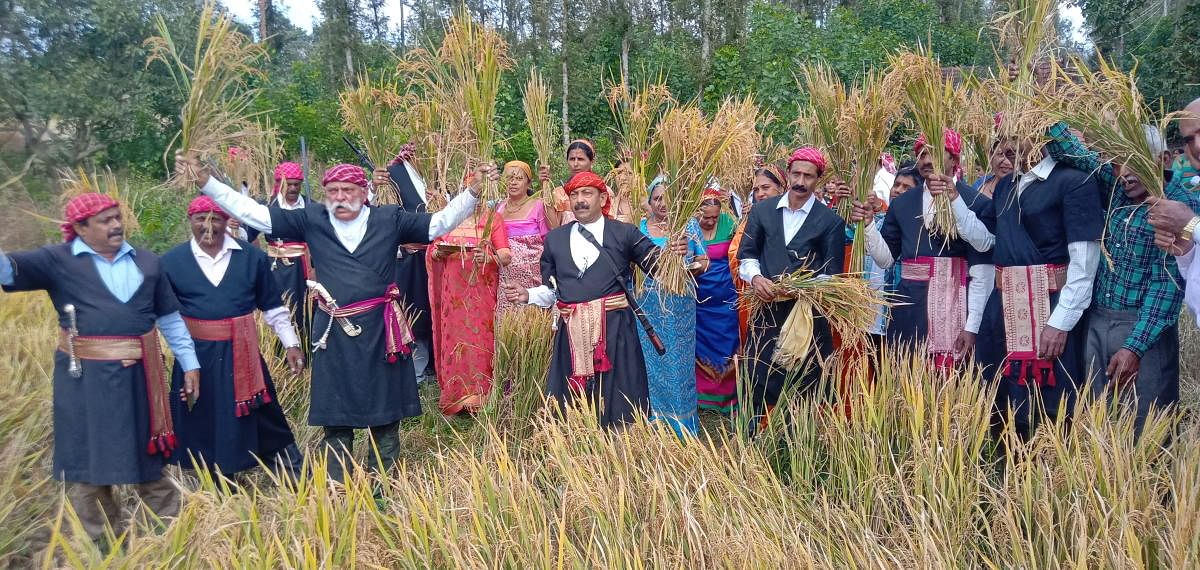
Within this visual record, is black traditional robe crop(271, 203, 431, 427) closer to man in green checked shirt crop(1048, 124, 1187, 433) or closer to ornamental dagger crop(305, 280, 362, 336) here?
ornamental dagger crop(305, 280, 362, 336)

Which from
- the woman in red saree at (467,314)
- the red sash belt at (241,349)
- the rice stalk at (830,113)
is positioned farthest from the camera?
the woman in red saree at (467,314)

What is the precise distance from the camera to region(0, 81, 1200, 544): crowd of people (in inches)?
141

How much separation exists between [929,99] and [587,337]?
194 centimetres

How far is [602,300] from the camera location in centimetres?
418

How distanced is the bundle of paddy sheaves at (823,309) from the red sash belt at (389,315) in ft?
6.14

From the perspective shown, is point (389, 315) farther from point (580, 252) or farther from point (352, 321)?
point (580, 252)

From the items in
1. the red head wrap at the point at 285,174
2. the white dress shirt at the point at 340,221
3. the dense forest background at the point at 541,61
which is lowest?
the white dress shirt at the point at 340,221

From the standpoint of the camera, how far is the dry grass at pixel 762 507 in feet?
8.76

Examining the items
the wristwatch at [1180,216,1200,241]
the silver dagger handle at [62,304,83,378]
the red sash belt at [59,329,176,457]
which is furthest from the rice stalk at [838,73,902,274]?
the silver dagger handle at [62,304,83,378]

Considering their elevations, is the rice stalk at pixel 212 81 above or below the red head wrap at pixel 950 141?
above

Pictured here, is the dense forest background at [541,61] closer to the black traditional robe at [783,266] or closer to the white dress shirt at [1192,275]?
the black traditional robe at [783,266]

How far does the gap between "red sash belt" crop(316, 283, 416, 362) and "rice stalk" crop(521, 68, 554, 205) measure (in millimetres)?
1358

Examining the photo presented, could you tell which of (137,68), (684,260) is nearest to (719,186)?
(684,260)

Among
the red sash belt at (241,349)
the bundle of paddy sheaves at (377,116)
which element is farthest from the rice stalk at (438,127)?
the red sash belt at (241,349)
